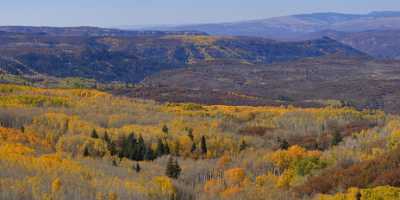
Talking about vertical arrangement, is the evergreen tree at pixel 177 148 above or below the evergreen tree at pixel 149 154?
below

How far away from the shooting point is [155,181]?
56781 mm

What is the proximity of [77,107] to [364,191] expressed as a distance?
110999 millimetres

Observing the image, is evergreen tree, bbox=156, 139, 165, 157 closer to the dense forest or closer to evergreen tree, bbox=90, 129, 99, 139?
the dense forest

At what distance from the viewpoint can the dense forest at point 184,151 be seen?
160ft

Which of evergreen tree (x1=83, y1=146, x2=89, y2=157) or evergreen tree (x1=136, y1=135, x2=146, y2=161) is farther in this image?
evergreen tree (x1=136, y1=135, x2=146, y2=161)

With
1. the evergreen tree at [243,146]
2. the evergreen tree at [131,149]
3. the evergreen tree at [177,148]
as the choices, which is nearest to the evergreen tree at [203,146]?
the evergreen tree at [177,148]

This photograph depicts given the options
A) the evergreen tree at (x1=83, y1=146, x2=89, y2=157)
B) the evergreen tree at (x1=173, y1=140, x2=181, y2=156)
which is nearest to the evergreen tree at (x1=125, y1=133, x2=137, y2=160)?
the evergreen tree at (x1=83, y1=146, x2=89, y2=157)

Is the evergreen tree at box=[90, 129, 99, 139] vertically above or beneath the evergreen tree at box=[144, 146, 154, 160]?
above

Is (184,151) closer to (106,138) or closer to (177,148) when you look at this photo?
(177,148)

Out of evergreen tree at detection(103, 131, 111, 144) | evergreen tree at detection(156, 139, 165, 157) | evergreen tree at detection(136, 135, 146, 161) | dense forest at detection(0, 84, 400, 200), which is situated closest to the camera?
dense forest at detection(0, 84, 400, 200)

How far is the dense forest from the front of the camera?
Result: 48.7 metres

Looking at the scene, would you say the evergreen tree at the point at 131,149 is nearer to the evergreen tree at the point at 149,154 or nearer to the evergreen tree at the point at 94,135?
the evergreen tree at the point at 149,154

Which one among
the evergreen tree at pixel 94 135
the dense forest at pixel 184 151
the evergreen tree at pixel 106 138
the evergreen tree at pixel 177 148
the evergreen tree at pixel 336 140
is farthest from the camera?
the evergreen tree at pixel 94 135

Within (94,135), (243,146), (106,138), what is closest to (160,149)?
(106,138)
